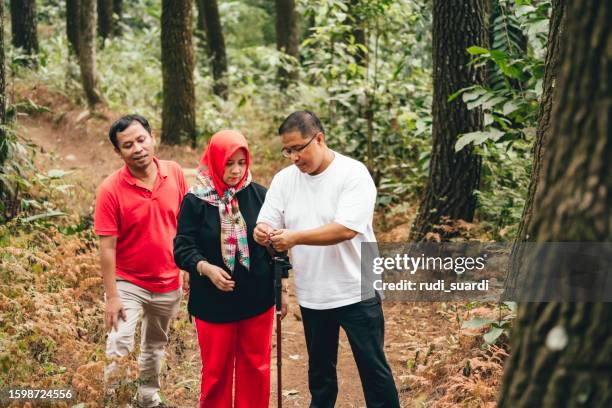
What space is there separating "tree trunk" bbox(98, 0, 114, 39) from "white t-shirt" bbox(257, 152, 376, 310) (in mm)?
16954

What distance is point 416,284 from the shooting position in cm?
796

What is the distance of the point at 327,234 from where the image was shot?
3.90m

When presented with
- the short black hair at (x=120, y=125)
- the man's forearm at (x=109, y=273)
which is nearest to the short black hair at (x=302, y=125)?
the short black hair at (x=120, y=125)

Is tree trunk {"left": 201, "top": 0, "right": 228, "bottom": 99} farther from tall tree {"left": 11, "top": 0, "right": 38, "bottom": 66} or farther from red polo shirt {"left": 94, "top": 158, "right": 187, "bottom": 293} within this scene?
red polo shirt {"left": 94, "top": 158, "right": 187, "bottom": 293}

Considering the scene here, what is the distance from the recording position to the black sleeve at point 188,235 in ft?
13.5

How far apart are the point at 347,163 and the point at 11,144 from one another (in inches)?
196

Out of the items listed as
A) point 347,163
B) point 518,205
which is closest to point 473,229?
point 518,205

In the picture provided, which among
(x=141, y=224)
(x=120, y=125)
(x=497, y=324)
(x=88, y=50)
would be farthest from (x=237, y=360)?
(x=88, y=50)

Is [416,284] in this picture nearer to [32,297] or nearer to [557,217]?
[32,297]

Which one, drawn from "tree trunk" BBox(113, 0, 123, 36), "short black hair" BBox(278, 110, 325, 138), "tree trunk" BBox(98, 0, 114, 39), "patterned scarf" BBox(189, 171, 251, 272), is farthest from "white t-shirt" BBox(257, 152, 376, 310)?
"tree trunk" BBox(113, 0, 123, 36)

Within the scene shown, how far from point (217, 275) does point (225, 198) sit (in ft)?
1.72

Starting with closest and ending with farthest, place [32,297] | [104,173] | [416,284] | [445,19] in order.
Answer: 1. [32,297]
2. [445,19]
3. [416,284]
4. [104,173]

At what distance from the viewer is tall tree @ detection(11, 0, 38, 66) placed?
15547 millimetres

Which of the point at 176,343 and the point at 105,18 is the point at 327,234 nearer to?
the point at 176,343
